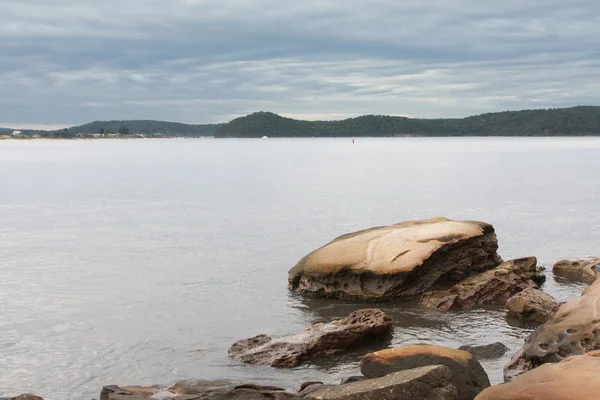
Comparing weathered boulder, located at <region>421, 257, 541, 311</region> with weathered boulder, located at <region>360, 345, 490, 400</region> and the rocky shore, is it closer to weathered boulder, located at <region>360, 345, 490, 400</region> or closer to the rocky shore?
the rocky shore

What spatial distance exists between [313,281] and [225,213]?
21481 mm

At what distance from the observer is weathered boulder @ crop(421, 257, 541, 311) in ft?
59.7

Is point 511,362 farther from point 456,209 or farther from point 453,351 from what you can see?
point 456,209

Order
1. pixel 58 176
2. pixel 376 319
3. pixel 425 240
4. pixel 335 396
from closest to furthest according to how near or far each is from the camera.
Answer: pixel 335 396 < pixel 376 319 < pixel 425 240 < pixel 58 176

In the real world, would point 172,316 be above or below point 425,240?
below

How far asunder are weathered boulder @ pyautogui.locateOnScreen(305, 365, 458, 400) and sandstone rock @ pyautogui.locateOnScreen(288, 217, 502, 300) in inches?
331

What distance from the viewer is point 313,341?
14203 millimetres

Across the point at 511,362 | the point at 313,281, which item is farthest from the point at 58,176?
the point at 511,362

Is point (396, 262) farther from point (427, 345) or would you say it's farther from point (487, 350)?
point (427, 345)

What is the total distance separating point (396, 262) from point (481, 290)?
2.12m

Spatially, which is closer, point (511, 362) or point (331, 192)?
point (511, 362)

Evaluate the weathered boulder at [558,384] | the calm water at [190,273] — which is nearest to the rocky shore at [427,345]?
the weathered boulder at [558,384]

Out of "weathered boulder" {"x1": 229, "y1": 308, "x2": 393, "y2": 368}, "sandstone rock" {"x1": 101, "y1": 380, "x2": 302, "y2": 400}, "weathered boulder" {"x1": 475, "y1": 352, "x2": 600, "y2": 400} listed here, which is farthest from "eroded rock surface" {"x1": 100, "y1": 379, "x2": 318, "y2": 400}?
"weathered boulder" {"x1": 475, "y1": 352, "x2": 600, "y2": 400}

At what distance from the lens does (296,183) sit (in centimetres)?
6556
